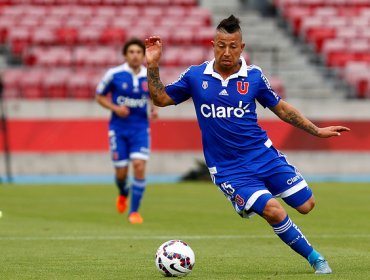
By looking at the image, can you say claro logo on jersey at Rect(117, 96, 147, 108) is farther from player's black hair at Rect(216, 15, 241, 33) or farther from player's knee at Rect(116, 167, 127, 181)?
player's black hair at Rect(216, 15, 241, 33)

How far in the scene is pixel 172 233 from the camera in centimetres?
1309

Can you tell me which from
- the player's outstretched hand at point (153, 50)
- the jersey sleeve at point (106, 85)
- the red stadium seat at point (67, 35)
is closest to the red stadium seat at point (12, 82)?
the red stadium seat at point (67, 35)

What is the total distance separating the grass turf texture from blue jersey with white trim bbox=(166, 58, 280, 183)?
3.12ft

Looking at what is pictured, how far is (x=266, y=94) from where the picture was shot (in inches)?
360

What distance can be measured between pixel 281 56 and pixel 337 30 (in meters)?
2.25

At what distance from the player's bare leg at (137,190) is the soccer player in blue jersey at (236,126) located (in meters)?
5.87

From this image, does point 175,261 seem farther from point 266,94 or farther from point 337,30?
point 337,30

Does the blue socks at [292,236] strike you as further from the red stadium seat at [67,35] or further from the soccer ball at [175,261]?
the red stadium seat at [67,35]

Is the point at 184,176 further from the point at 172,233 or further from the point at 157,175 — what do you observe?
the point at 172,233

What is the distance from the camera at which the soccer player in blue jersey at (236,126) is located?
8883 millimetres

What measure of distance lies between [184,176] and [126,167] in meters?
9.08

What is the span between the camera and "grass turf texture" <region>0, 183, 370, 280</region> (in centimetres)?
929

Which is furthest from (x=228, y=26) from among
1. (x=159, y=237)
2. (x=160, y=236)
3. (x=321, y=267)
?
(x=160, y=236)

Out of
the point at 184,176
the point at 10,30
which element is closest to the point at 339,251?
the point at 184,176
